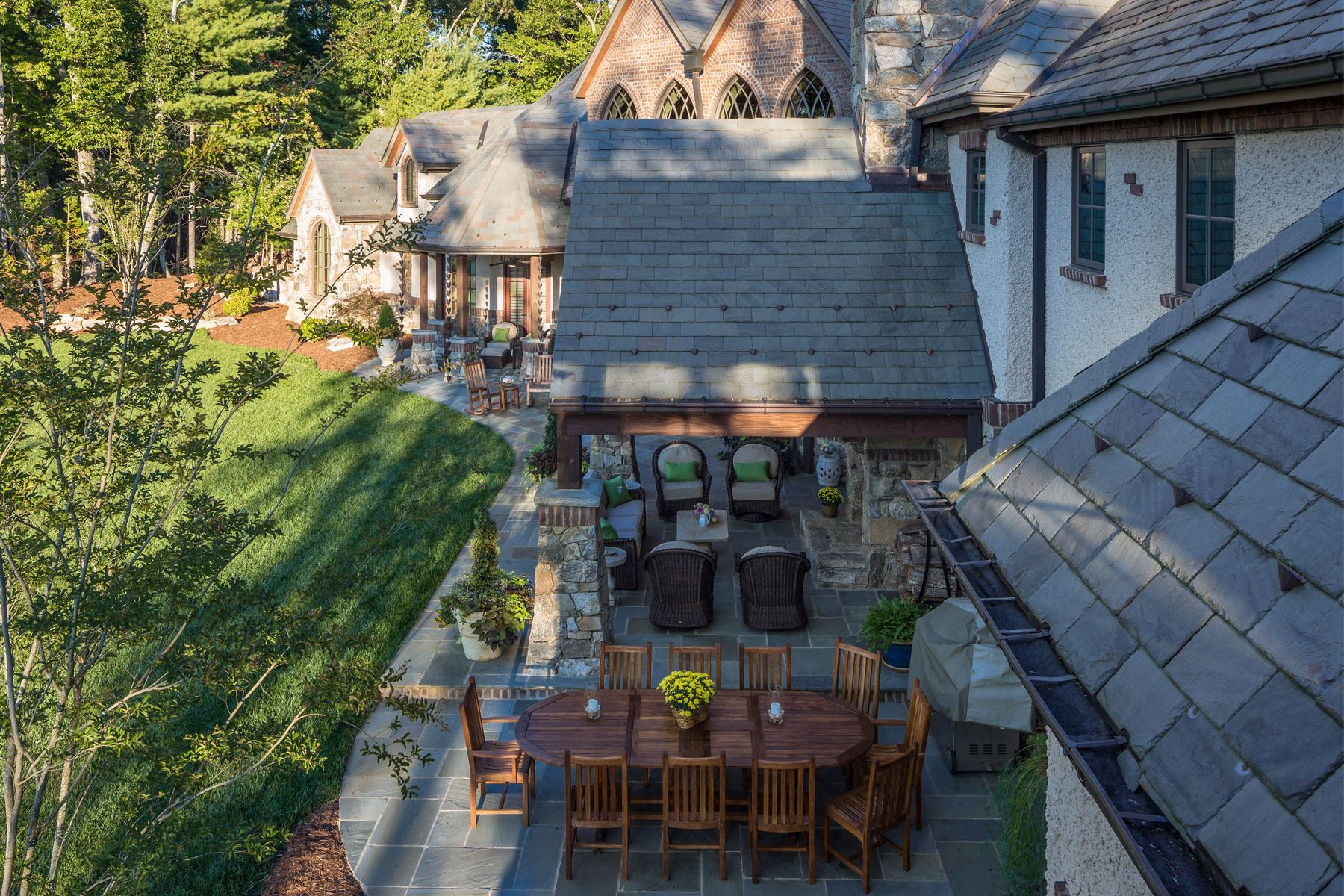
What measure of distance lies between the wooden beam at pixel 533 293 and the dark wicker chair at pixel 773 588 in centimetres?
1628

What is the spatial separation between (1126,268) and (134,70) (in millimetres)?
41166

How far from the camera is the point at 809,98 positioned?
2205 centimetres

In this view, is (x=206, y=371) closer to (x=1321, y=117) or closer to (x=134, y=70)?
(x=1321, y=117)

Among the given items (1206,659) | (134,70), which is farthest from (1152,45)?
(134,70)

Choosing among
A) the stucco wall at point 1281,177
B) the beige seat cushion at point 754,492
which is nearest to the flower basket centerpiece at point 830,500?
the beige seat cushion at point 754,492

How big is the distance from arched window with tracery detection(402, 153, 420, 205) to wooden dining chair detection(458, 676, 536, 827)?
27.7 meters

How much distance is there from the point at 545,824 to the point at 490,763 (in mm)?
692

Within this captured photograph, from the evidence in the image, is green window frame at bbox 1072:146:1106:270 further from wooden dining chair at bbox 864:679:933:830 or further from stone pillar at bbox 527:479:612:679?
stone pillar at bbox 527:479:612:679

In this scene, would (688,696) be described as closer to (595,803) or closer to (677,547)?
(595,803)

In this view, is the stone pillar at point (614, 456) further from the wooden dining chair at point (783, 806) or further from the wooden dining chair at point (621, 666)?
the wooden dining chair at point (783, 806)

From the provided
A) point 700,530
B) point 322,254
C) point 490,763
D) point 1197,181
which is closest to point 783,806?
point 490,763

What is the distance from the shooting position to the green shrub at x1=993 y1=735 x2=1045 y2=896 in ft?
22.9

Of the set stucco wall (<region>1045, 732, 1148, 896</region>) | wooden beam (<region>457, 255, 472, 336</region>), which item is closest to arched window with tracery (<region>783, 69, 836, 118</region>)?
wooden beam (<region>457, 255, 472, 336</region>)

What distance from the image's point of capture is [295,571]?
1464cm
